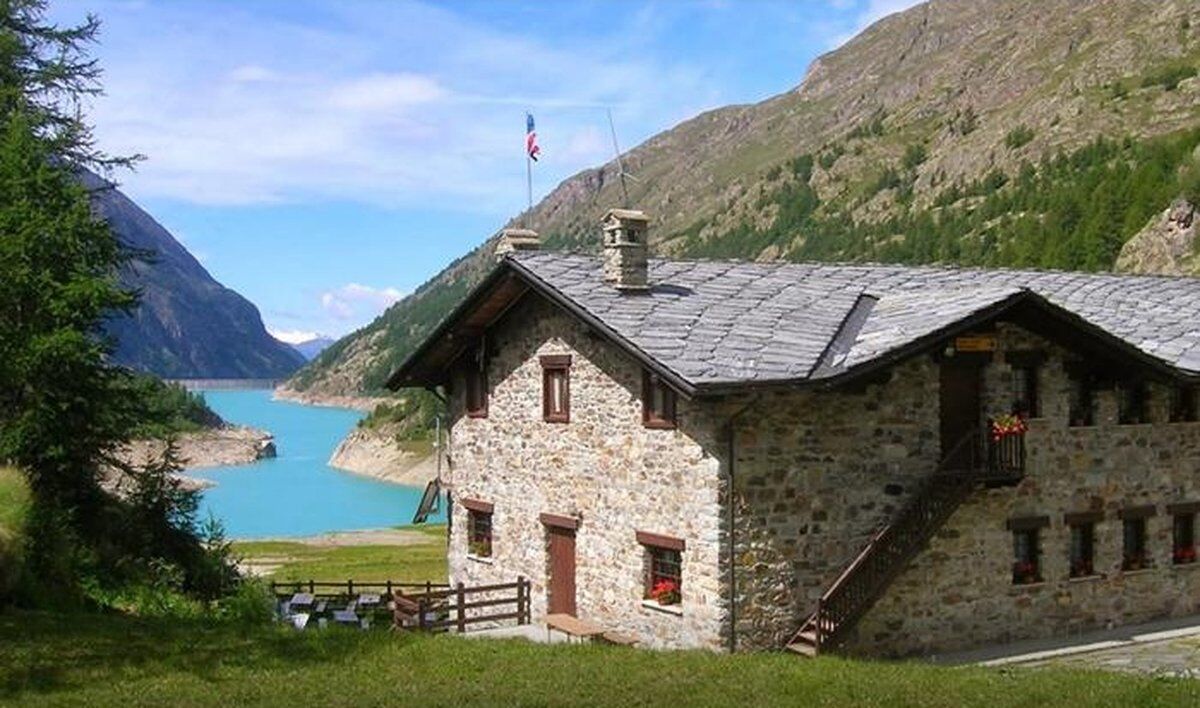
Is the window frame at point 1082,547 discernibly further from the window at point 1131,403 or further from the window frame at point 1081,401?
the window at point 1131,403

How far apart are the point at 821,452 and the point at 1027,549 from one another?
5.12 metres

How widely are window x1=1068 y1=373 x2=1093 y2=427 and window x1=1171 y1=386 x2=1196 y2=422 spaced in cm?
230

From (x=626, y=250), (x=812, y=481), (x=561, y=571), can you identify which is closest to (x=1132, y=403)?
(x=812, y=481)

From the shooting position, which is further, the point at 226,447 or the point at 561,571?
the point at 226,447

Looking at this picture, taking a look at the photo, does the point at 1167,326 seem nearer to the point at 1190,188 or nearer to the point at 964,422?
the point at 964,422

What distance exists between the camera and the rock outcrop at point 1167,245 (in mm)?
98562

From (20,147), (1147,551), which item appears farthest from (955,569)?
(20,147)

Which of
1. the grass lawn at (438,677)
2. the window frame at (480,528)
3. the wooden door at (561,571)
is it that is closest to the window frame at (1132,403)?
the grass lawn at (438,677)

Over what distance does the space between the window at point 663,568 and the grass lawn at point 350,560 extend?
2202 centimetres

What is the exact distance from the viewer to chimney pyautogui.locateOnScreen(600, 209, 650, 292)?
22953 millimetres

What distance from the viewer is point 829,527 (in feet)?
68.1

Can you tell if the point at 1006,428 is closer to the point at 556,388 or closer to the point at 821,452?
the point at 821,452

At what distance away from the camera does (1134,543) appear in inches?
957

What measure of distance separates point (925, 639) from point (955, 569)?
1.33 meters
